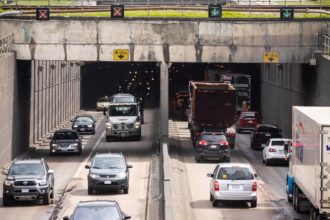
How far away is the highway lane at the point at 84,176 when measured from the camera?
113 feet

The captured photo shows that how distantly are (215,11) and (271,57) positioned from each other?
4.11m

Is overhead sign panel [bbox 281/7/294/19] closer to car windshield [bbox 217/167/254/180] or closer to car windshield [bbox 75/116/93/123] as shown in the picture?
car windshield [bbox 75/116/93/123]

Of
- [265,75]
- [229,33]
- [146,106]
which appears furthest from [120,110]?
[146,106]

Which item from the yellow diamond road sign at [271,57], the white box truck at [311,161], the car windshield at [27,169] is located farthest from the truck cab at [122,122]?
the white box truck at [311,161]

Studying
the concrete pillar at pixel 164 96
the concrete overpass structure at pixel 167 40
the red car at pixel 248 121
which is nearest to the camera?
the concrete overpass structure at pixel 167 40

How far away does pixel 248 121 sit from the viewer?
73.7 metres

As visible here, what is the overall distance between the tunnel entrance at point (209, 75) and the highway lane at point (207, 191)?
76.1ft

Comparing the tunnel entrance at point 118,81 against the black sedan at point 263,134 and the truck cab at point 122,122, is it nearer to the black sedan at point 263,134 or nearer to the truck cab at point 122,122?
the truck cab at point 122,122

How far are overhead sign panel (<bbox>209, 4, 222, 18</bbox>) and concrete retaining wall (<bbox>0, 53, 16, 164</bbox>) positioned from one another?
37.0ft

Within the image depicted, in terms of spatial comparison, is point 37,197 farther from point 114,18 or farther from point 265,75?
point 265,75

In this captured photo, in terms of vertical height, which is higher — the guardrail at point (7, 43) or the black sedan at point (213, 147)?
the guardrail at point (7, 43)

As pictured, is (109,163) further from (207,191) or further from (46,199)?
(207,191)

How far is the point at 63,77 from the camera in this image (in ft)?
279

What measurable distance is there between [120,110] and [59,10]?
7.73 metres
